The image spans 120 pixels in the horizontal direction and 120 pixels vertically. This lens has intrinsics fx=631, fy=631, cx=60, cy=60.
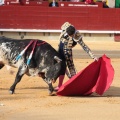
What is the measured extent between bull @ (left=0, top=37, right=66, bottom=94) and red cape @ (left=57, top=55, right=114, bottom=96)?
21 centimetres

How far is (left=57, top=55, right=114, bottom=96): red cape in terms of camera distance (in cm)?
881

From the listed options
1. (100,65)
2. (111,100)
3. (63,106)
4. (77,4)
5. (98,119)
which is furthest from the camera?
(77,4)

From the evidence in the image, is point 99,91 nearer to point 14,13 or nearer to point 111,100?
point 111,100

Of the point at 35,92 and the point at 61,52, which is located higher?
the point at 61,52

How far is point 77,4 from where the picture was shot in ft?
68.2

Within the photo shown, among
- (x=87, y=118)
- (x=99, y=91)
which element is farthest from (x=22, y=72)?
(x=87, y=118)

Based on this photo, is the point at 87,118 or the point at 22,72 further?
the point at 22,72

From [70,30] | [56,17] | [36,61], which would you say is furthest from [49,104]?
[56,17]

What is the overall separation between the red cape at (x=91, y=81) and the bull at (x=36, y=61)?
0.69ft

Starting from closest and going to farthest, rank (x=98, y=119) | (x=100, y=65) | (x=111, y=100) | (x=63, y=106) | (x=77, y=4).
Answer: (x=98, y=119) → (x=63, y=106) → (x=111, y=100) → (x=100, y=65) → (x=77, y=4)

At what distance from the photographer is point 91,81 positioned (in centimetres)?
901

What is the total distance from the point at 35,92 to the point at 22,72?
41 cm

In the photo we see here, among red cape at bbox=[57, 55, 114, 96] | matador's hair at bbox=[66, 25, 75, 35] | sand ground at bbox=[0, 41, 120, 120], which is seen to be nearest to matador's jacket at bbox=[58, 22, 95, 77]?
matador's hair at bbox=[66, 25, 75, 35]

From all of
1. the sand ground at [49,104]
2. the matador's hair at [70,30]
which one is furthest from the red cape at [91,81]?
the matador's hair at [70,30]
